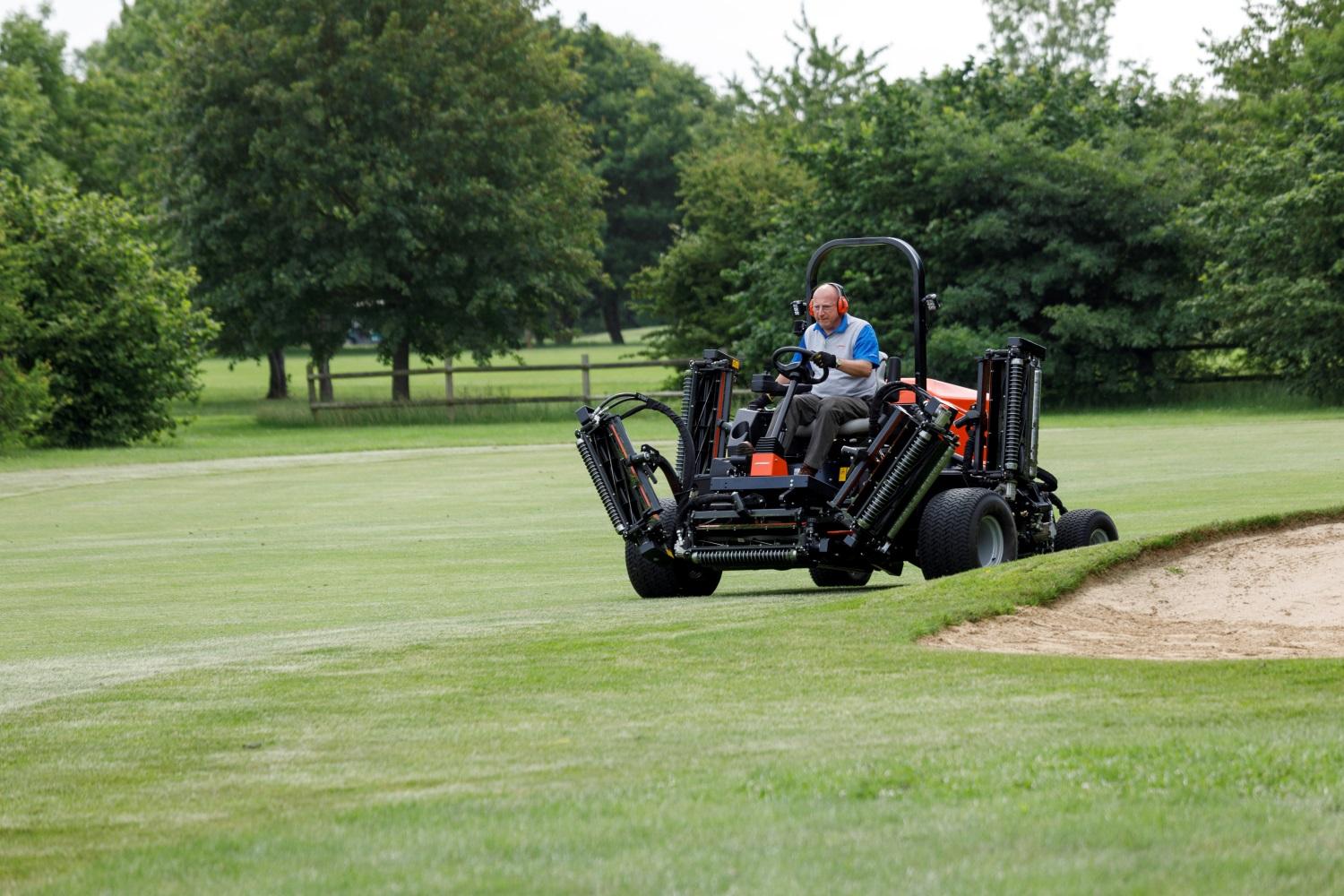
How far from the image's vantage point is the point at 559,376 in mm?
96375

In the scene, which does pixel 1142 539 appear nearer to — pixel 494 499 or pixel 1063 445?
pixel 494 499

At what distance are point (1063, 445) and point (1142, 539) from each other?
20.6 meters

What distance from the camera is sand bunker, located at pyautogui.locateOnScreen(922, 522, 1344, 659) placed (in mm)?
9469

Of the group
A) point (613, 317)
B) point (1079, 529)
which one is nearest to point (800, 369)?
point (1079, 529)

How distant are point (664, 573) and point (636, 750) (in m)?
6.54

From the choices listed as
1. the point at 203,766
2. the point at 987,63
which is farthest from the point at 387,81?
the point at 203,766

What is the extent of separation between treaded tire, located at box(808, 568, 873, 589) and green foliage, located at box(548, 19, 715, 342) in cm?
9433

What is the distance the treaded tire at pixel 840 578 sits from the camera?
13.9 metres

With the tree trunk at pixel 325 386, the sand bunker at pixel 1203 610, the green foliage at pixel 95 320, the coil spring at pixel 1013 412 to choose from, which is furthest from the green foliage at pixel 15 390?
the sand bunker at pixel 1203 610

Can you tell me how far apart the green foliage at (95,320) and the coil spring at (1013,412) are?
104 feet

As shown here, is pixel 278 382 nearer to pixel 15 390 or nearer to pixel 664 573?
pixel 15 390

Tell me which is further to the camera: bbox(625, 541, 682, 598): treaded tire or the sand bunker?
bbox(625, 541, 682, 598): treaded tire

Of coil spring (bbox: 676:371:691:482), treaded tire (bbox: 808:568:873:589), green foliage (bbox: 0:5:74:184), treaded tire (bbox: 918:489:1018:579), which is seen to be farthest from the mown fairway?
green foliage (bbox: 0:5:74:184)

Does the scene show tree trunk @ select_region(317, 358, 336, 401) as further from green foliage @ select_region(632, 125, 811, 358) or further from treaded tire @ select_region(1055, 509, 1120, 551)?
treaded tire @ select_region(1055, 509, 1120, 551)
